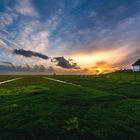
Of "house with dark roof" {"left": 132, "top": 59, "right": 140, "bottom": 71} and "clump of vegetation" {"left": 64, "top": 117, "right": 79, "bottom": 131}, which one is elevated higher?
"house with dark roof" {"left": 132, "top": 59, "right": 140, "bottom": 71}

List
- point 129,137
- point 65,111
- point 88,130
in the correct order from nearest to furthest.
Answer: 1. point 129,137
2. point 88,130
3. point 65,111

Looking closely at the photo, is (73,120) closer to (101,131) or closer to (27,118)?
(101,131)

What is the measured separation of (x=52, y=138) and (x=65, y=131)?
2.72 feet

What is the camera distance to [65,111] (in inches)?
592

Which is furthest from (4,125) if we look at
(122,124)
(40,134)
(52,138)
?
(122,124)

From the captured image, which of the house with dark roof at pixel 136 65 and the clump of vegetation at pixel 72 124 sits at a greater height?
the house with dark roof at pixel 136 65

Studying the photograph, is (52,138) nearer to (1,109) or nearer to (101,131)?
(101,131)

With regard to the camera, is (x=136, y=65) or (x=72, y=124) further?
(x=136, y=65)

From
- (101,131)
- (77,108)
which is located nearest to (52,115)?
(77,108)

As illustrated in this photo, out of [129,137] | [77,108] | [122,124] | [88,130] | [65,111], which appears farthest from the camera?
[77,108]

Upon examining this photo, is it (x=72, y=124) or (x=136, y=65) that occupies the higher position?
(x=136, y=65)

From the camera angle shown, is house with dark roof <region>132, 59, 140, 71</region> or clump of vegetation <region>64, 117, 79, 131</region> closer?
clump of vegetation <region>64, 117, 79, 131</region>

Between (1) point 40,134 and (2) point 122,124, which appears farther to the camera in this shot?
(2) point 122,124

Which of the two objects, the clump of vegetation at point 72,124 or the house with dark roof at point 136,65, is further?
the house with dark roof at point 136,65
